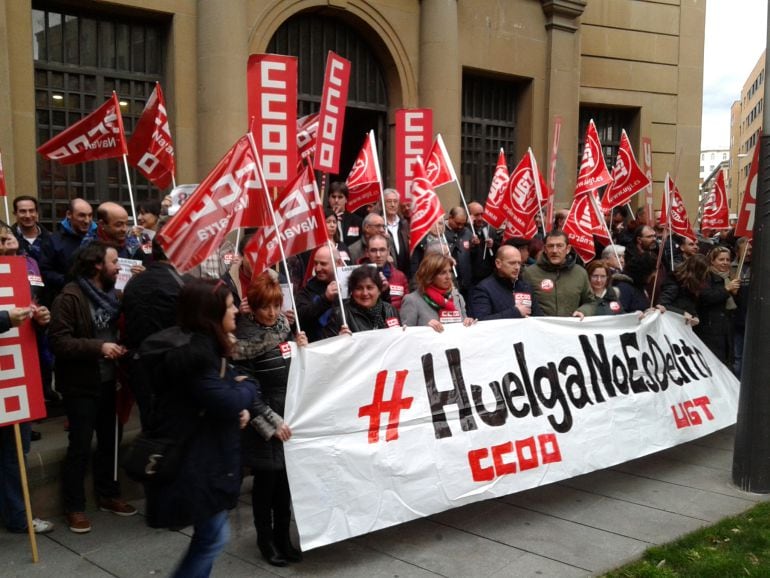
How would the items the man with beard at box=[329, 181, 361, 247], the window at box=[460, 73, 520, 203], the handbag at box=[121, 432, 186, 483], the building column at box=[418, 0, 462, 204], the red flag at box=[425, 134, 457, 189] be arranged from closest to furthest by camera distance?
1. the handbag at box=[121, 432, 186, 483]
2. the red flag at box=[425, 134, 457, 189]
3. the man with beard at box=[329, 181, 361, 247]
4. the building column at box=[418, 0, 462, 204]
5. the window at box=[460, 73, 520, 203]

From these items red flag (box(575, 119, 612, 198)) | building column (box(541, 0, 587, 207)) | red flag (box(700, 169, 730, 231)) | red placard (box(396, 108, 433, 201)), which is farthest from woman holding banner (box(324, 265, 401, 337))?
building column (box(541, 0, 587, 207))

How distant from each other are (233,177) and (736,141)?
116 metres

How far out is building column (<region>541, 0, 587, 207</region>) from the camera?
14289 millimetres

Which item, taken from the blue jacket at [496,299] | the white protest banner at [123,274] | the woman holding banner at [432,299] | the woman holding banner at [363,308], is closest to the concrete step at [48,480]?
the white protest banner at [123,274]

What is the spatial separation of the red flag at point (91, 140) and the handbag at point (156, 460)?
4.12 m

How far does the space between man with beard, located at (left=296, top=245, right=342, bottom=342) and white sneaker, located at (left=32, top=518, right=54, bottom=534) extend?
2077 millimetres

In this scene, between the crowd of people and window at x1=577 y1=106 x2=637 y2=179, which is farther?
window at x1=577 y1=106 x2=637 y2=179

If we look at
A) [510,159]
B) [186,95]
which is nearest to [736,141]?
[510,159]

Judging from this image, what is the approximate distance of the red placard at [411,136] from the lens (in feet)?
28.6

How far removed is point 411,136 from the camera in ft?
28.7

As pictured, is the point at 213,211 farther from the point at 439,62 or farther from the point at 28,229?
the point at 439,62

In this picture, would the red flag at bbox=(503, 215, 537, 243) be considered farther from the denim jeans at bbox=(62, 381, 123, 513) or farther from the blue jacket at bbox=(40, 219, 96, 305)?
the denim jeans at bbox=(62, 381, 123, 513)

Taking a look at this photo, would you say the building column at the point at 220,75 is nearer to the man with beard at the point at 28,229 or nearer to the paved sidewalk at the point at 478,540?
the man with beard at the point at 28,229

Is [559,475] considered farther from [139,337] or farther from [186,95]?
[186,95]
